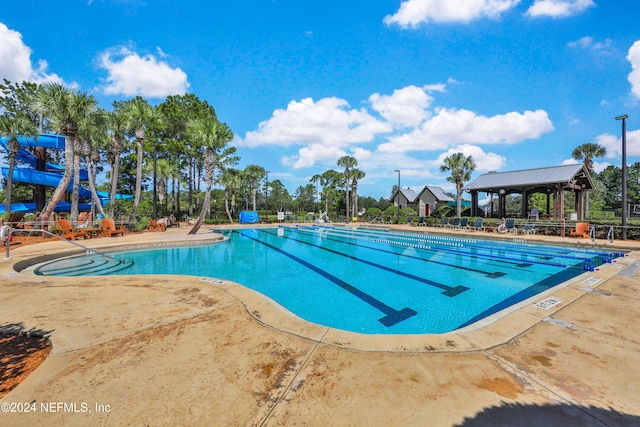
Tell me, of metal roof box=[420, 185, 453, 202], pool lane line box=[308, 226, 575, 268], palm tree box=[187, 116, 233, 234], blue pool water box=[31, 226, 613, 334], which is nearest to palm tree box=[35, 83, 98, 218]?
palm tree box=[187, 116, 233, 234]

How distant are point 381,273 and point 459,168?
22325mm

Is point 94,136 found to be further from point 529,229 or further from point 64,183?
point 529,229

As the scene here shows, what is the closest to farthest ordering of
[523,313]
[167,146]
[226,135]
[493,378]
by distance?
[493,378], [523,313], [226,135], [167,146]

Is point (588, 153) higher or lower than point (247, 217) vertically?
higher

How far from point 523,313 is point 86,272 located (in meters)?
10.8

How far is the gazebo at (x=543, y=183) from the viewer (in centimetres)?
2186

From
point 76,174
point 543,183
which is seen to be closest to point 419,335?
point 76,174

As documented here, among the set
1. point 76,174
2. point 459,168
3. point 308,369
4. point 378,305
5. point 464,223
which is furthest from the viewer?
point 459,168

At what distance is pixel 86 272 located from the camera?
793cm

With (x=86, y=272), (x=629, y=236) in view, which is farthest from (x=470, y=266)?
(x=86, y=272)

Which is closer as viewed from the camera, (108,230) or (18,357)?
(18,357)

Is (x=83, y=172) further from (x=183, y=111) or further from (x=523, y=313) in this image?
(x=523, y=313)

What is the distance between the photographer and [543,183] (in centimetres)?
2220

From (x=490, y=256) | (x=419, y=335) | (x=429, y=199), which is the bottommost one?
(x=490, y=256)
